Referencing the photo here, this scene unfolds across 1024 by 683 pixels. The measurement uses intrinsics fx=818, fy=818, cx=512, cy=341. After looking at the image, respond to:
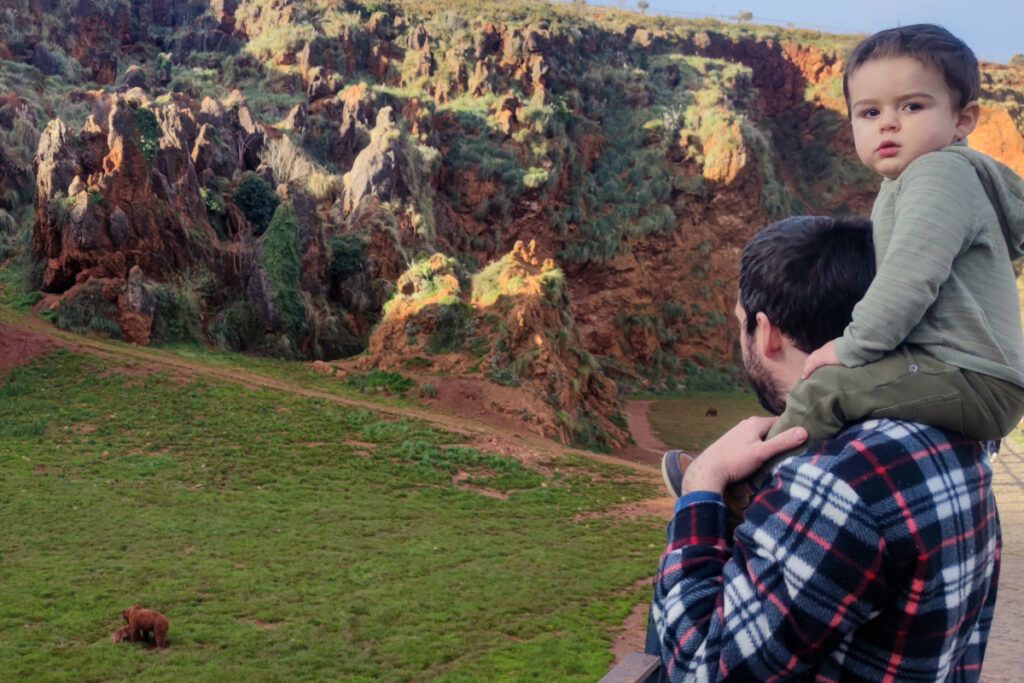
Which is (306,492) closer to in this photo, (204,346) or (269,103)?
(204,346)

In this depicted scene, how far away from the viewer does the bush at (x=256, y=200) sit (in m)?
28.0

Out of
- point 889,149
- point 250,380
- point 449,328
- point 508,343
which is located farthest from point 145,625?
point 449,328

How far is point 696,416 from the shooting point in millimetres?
29234

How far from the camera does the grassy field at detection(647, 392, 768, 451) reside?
80.7 feet

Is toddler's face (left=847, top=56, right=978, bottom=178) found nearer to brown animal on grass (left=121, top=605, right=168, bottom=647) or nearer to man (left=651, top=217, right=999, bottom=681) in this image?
man (left=651, top=217, right=999, bottom=681)

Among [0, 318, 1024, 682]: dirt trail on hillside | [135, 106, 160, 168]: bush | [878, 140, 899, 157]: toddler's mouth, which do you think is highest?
[135, 106, 160, 168]: bush

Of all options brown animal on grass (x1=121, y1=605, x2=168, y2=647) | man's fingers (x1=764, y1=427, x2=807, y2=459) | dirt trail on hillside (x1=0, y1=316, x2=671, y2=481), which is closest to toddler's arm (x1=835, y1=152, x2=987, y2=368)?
man's fingers (x1=764, y1=427, x2=807, y2=459)

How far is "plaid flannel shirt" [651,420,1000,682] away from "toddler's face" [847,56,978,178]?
63 cm

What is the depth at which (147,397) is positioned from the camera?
1614 cm

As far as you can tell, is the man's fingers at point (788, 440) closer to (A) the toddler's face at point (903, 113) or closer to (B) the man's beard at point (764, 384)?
(B) the man's beard at point (764, 384)

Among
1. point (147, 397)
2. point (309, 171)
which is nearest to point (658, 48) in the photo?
point (309, 171)

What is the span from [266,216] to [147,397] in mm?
13220

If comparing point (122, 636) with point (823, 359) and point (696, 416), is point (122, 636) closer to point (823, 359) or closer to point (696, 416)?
point (823, 359)

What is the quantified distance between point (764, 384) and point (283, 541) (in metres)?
9.63
